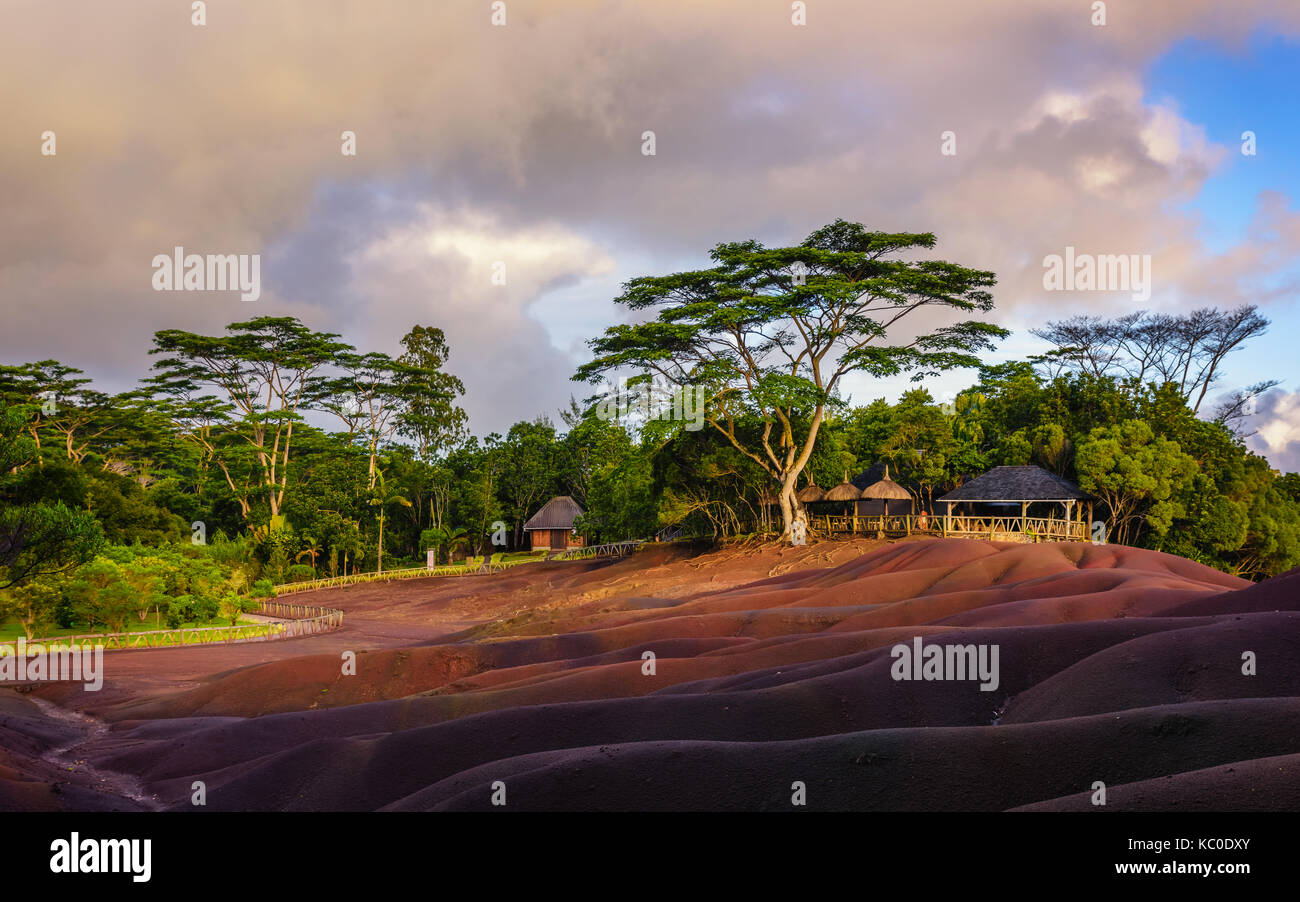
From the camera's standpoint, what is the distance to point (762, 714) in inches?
418

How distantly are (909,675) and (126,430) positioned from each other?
55.7m

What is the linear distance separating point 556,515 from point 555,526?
3.06ft

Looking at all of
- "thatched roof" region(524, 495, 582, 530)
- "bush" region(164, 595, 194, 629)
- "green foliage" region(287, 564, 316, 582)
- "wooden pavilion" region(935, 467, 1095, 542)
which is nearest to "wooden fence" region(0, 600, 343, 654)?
"bush" region(164, 595, 194, 629)

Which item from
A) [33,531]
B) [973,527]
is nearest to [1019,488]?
[973,527]

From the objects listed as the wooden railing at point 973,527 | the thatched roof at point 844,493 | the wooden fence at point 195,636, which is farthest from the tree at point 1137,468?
the wooden fence at point 195,636

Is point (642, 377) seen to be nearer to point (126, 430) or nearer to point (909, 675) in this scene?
point (909, 675)

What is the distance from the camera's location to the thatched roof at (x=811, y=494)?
40000 millimetres

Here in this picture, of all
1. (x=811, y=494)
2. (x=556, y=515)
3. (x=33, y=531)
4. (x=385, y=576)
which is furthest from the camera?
(x=556, y=515)

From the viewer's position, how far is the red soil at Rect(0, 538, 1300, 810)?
7379mm

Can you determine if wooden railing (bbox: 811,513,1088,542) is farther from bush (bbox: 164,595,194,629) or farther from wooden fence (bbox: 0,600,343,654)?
bush (bbox: 164,595,194,629)

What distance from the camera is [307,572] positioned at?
4603cm

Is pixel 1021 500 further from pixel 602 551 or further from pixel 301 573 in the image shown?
pixel 301 573

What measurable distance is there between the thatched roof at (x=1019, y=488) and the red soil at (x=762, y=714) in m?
12.3
